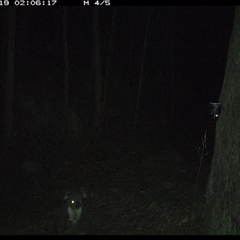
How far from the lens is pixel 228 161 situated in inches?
267

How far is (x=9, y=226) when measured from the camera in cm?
893

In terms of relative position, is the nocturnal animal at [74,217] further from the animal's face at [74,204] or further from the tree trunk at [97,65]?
the tree trunk at [97,65]

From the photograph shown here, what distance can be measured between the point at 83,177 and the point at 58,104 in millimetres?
7662

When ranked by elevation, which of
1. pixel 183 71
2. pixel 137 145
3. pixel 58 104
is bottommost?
pixel 137 145

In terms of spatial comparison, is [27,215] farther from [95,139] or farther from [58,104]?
[58,104]

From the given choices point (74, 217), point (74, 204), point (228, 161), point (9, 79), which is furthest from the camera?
point (9, 79)

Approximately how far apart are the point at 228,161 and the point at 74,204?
12.7ft

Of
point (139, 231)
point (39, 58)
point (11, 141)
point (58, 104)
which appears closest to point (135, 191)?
point (139, 231)

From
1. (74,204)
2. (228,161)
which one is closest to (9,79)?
(74,204)

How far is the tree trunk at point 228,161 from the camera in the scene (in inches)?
262

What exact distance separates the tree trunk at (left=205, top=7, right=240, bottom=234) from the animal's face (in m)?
3.10

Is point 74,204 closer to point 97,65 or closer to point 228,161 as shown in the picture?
point 228,161

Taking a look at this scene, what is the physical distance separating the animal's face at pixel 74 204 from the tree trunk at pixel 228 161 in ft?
10.2

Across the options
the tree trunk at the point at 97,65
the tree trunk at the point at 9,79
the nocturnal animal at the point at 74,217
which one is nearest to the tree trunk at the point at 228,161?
the nocturnal animal at the point at 74,217
